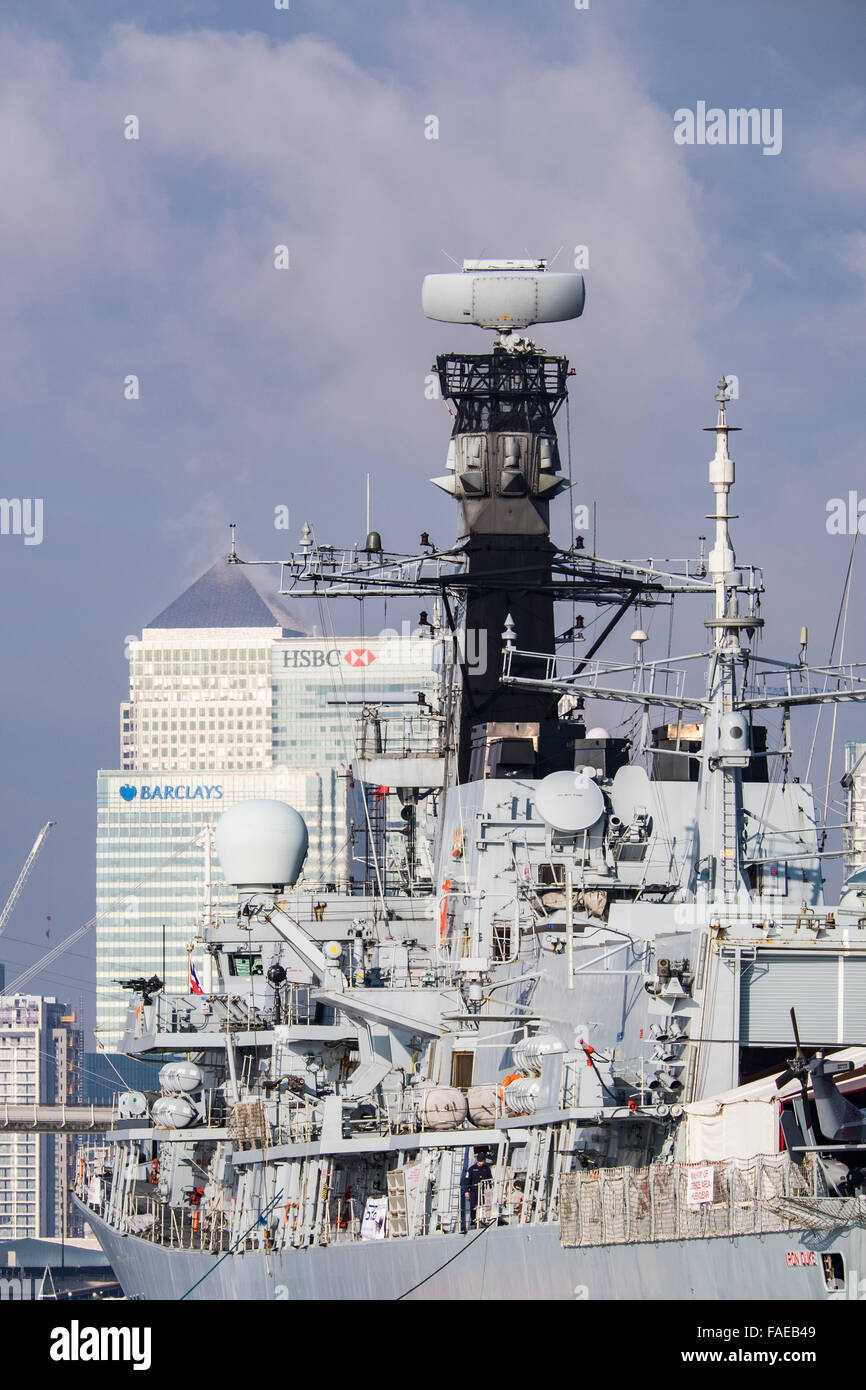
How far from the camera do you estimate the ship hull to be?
19891 millimetres

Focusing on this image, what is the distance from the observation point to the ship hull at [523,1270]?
65.3 ft

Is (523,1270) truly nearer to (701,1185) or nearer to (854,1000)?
(701,1185)

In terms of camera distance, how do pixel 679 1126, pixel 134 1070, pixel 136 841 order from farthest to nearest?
pixel 134 1070, pixel 136 841, pixel 679 1126

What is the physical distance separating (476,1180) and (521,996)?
325 cm

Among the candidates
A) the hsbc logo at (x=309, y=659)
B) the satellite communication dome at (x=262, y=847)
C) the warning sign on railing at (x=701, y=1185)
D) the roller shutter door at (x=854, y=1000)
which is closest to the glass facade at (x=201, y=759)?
the hsbc logo at (x=309, y=659)

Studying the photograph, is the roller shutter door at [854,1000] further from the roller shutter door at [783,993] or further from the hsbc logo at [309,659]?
the hsbc logo at [309,659]

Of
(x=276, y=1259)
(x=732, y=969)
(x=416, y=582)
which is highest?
(x=416, y=582)

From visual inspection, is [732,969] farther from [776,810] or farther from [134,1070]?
[134,1070]

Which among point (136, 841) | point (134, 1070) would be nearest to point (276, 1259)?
point (136, 841)

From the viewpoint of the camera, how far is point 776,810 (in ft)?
104

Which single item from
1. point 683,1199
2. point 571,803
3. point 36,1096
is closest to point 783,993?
point 683,1199

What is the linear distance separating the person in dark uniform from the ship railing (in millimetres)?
2712

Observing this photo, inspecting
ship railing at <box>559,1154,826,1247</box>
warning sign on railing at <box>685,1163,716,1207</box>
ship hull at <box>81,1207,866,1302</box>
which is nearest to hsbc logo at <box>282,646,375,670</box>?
ship hull at <box>81,1207,866,1302</box>

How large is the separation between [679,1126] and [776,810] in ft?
30.3
